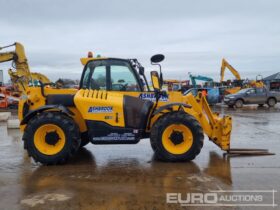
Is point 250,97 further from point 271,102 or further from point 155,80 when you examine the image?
point 155,80

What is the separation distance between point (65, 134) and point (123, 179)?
1.77m

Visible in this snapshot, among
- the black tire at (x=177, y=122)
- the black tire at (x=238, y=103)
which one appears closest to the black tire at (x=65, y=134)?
the black tire at (x=177, y=122)

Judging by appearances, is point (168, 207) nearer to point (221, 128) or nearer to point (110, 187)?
point (110, 187)

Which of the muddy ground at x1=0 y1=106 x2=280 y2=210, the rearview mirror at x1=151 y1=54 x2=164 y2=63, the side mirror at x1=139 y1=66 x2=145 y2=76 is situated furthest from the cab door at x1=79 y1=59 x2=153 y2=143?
the muddy ground at x1=0 y1=106 x2=280 y2=210

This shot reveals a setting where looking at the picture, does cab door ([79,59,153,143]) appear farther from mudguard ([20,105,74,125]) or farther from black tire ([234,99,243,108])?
black tire ([234,99,243,108])

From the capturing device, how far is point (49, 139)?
761 centimetres

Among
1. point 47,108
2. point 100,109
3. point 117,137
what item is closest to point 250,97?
point 117,137

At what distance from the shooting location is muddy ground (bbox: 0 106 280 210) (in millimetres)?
5355

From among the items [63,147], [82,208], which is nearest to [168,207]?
[82,208]

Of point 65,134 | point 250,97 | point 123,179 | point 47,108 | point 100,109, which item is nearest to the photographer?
point 123,179

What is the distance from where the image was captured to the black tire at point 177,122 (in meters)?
7.60

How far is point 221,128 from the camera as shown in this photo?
808 cm

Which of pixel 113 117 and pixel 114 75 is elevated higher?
pixel 114 75

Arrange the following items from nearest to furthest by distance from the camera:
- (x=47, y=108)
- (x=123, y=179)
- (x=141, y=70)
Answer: (x=123, y=179) < (x=47, y=108) < (x=141, y=70)
